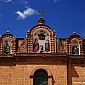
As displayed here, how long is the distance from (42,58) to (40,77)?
5.42 ft

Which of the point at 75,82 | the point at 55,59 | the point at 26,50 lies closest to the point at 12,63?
the point at 26,50

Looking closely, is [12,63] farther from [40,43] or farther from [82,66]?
[82,66]

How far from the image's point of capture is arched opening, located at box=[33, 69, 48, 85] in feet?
98.0

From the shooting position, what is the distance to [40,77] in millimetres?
30047

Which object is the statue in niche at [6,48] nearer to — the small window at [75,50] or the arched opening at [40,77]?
the arched opening at [40,77]

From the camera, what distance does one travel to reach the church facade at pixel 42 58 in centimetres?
2978

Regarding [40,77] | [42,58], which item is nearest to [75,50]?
[42,58]

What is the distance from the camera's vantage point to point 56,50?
30.8m

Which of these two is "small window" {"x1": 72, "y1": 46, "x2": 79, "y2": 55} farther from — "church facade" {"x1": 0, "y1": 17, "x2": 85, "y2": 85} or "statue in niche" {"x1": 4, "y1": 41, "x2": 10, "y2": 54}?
"statue in niche" {"x1": 4, "y1": 41, "x2": 10, "y2": 54}

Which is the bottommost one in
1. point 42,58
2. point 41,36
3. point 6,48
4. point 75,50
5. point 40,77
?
point 40,77

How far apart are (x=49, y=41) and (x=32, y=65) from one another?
2.77 metres

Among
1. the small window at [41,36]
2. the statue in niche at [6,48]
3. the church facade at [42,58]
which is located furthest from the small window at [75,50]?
the statue in niche at [6,48]

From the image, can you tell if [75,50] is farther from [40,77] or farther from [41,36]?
[40,77]

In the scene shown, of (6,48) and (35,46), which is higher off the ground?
(35,46)
